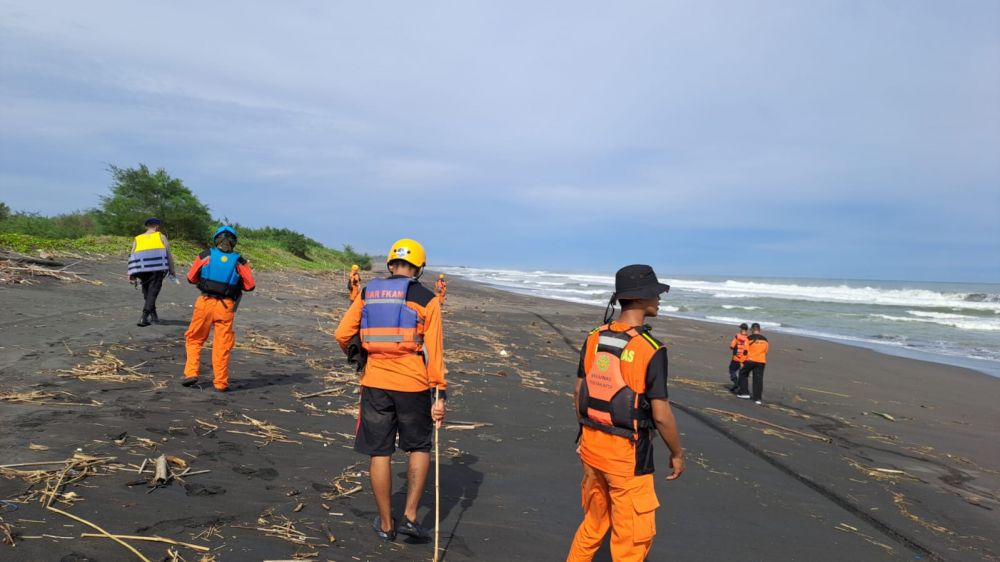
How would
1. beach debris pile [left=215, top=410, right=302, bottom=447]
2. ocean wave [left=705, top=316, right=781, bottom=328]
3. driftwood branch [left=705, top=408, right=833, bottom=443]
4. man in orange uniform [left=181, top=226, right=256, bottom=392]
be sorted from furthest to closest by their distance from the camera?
ocean wave [left=705, top=316, right=781, bottom=328] < driftwood branch [left=705, top=408, right=833, bottom=443] < man in orange uniform [left=181, top=226, right=256, bottom=392] < beach debris pile [left=215, top=410, right=302, bottom=447]

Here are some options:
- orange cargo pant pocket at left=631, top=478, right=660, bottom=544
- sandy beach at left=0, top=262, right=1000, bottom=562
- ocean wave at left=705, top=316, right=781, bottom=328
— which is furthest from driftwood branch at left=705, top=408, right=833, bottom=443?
ocean wave at left=705, top=316, right=781, bottom=328

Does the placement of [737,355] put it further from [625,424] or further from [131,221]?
[131,221]

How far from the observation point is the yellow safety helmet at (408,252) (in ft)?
13.5

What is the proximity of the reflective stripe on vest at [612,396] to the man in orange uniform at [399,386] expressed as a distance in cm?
116

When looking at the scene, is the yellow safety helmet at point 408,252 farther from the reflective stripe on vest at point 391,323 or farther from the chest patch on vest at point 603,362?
the chest patch on vest at point 603,362

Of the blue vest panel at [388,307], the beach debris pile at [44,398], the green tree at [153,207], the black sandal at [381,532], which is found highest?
the green tree at [153,207]

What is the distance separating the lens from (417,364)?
3.95 metres

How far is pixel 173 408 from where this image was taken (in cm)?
593

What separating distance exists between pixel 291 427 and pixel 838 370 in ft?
49.9

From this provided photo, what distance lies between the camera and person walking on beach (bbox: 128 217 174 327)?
985 cm

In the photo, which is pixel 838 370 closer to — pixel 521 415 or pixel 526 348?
pixel 526 348

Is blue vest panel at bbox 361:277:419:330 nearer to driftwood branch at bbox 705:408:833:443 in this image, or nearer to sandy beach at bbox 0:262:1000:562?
sandy beach at bbox 0:262:1000:562

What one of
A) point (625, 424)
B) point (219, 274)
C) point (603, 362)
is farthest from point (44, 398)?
point (625, 424)

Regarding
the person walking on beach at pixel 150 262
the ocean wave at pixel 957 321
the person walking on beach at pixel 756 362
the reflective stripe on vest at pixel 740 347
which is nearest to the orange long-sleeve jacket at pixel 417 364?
the person walking on beach at pixel 150 262
